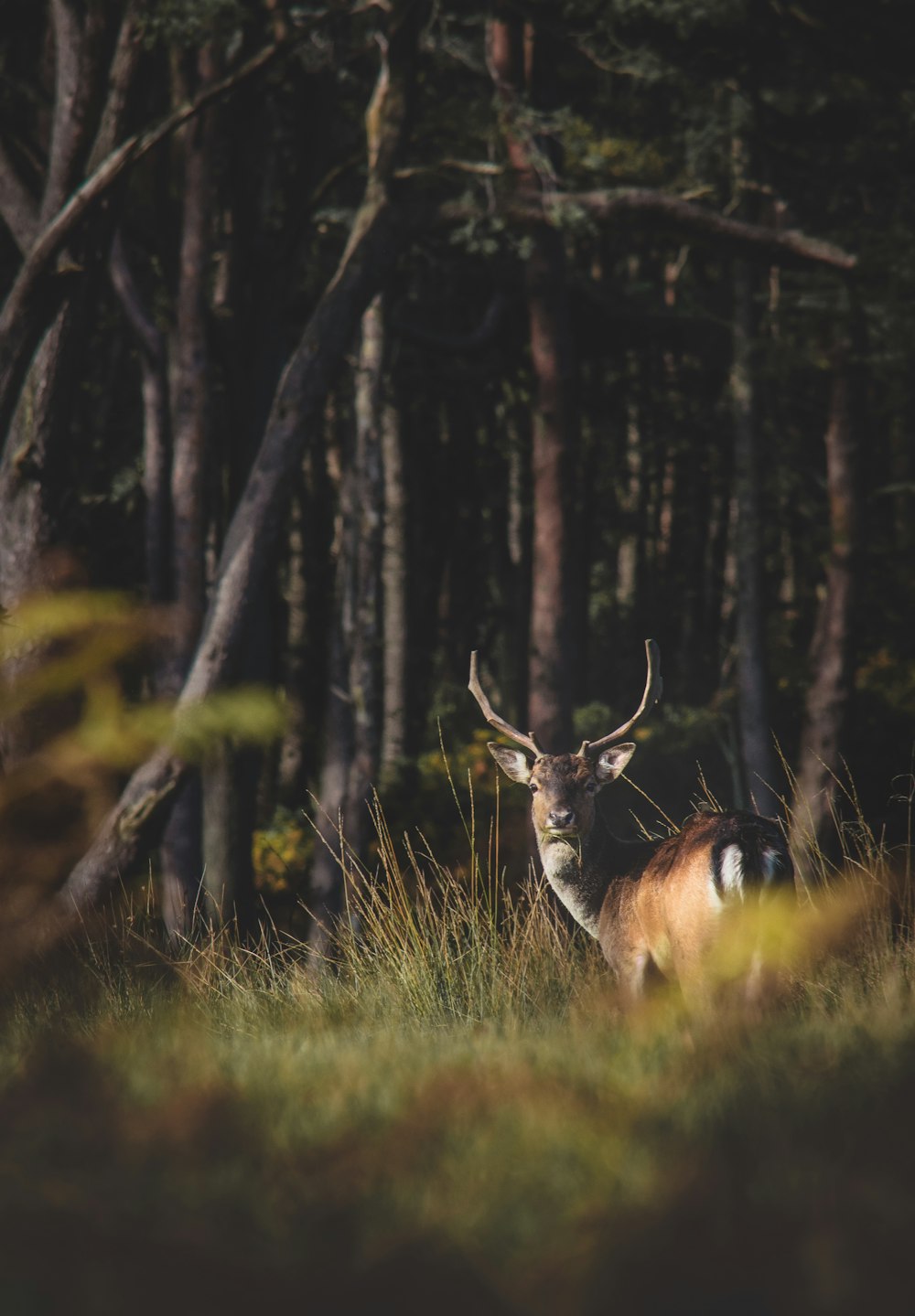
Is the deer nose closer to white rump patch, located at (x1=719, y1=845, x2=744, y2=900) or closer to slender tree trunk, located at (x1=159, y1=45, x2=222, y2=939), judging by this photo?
white rump patch, located at (x1=719, y1=845, x2=744, y2=900)

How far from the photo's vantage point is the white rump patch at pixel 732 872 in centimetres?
538

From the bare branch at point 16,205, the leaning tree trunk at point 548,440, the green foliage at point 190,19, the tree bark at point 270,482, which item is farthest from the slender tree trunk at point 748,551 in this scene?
the bare branch at point 16,205

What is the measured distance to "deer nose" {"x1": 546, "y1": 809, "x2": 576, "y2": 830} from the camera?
6281 mm

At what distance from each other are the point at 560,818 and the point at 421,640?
49.4 feet

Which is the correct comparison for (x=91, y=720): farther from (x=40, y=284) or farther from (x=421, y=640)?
(x=421, y=640)

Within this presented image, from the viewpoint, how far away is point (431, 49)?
1375cm

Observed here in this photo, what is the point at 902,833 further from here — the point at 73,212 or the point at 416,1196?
the point at 416,1196

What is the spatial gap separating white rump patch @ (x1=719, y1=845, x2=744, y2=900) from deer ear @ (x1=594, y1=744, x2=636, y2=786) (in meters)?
1.04

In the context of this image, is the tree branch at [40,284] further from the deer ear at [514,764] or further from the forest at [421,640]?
the deer ear at [514,764]

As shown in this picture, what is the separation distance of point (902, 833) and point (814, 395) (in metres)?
8.60

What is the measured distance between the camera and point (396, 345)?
15430mm

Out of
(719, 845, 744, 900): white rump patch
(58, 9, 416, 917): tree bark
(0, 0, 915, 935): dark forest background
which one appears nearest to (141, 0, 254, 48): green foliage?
(0, 0, 915, 935): dark forest background

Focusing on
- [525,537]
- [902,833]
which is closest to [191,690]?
[902,833]

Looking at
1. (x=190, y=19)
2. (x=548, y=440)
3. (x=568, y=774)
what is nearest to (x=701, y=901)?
(x=568, y=774)
